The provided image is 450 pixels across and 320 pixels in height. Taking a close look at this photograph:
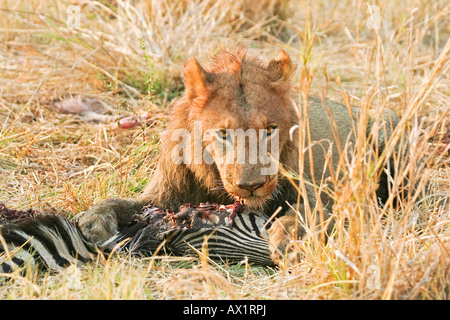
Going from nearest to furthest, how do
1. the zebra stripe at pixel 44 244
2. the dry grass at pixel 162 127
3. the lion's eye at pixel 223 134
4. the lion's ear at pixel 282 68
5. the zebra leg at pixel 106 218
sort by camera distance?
the dry grass at pixel 162 127, the zebra stripe at pixel 44 244, the lion's eye at pixel 223 134, the zebra leg at pixel 106 218, the lion's ear at pixel 282 68

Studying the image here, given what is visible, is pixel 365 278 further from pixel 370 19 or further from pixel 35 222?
pixel 35 222

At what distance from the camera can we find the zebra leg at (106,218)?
406cm

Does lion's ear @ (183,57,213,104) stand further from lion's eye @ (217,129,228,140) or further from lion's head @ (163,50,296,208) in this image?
lion's eye @ (217,129,228,140)

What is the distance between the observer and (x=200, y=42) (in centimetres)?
734

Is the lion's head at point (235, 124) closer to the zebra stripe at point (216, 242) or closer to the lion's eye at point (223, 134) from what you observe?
the lion's eye at point (223, 134)

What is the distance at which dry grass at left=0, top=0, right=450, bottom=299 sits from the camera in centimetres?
330

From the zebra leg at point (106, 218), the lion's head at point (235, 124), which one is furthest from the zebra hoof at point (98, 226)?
the lion's head at point (235, 124)

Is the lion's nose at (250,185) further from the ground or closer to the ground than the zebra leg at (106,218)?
further from the ground

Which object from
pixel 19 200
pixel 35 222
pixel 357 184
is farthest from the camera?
pixel 19 200

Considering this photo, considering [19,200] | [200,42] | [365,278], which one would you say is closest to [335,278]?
[365,278]

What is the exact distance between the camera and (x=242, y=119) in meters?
3.87

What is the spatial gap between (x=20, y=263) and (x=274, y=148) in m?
1.60

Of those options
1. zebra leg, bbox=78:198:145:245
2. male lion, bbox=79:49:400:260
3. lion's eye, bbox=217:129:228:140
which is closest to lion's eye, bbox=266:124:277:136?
male lion, bbox=79:49:400:260

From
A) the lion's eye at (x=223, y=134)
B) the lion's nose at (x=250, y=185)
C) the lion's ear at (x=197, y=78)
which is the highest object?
the lion's ear at (x=197, y=78)
